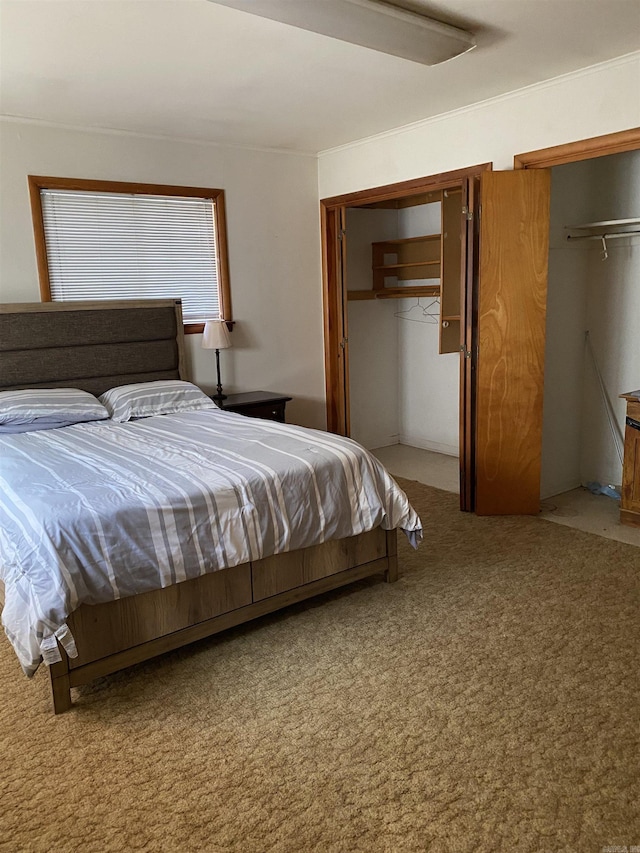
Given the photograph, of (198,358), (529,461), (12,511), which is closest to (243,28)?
(12,511)

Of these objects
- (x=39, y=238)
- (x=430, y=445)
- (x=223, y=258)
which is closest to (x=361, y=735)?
(x=39, y=238)

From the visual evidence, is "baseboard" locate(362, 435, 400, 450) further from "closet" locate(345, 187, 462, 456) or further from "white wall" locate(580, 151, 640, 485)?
"white wall" locate(580, 151, 640, 485)

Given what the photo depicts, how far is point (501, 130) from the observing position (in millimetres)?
3914

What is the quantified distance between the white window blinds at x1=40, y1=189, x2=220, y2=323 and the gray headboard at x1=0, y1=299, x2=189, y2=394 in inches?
6.9

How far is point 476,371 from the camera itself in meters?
4.14

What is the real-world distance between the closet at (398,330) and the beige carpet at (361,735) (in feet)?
9.35

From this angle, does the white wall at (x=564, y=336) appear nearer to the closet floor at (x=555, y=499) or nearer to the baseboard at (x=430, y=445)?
the closet floor at (x=555, y=499)

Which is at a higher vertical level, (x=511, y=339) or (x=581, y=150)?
(x=581, y=150)

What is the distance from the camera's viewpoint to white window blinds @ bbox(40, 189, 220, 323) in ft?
13.9

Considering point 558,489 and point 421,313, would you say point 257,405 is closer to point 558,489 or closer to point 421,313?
point 421,313

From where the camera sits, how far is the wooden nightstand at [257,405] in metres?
4.58

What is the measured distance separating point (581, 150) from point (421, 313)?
2365 millimetres

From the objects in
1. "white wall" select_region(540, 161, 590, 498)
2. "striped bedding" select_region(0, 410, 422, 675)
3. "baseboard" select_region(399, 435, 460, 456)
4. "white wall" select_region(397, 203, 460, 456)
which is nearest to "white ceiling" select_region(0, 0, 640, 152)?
"white wall" select_region(540, 161, 590, 498)

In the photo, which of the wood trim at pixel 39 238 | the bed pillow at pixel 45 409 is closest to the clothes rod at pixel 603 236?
the bed pillow at pixel 45 409
